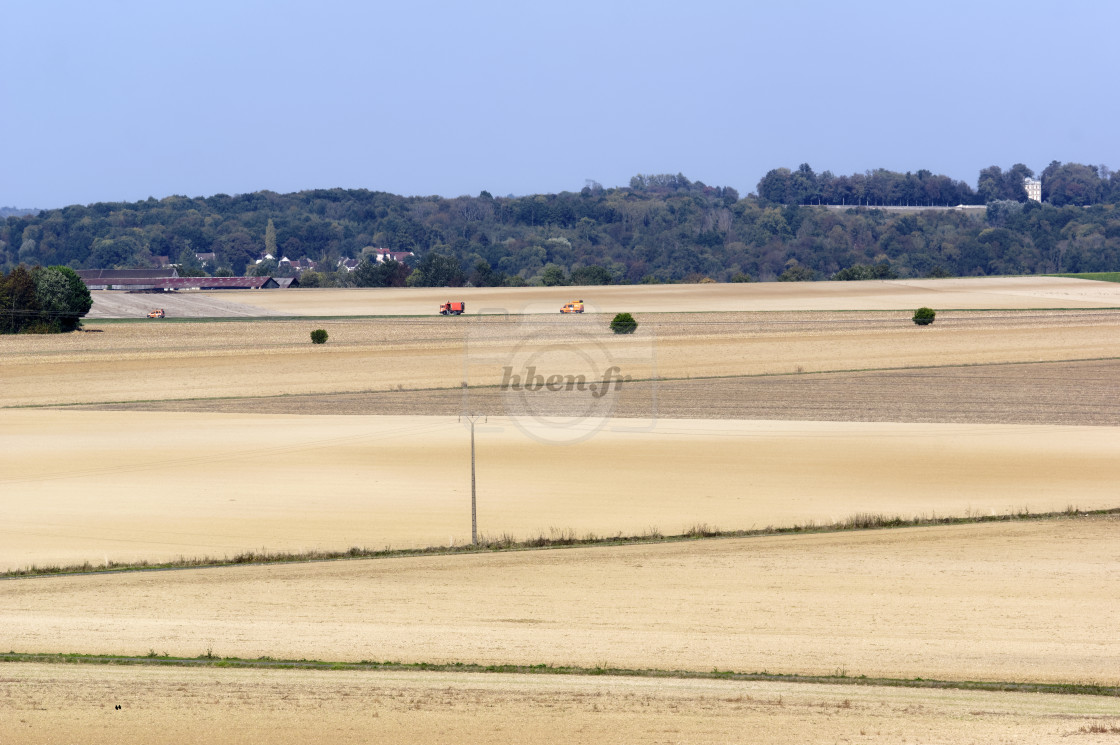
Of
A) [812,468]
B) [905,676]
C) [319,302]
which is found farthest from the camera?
[319,302]

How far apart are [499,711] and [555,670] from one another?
1.59m

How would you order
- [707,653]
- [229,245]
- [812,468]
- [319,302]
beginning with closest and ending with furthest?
[707,653], [812,468], [319,302], [229,245]

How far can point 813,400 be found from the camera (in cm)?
4409

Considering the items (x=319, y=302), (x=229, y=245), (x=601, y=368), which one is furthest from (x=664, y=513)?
(x=229, y=245)

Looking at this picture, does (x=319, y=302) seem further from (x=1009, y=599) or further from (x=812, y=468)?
(x=1009, y=599)

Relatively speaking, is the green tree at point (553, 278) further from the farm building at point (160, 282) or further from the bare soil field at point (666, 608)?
the bare soil field at point (666, 608)

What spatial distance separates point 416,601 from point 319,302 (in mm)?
81897

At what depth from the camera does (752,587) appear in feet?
64.5

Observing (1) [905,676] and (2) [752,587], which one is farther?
(2) [752,587]

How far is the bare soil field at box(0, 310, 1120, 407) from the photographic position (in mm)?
50250

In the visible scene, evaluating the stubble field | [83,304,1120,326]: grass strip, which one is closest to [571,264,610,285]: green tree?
[83,304,1120,326]: grass strip

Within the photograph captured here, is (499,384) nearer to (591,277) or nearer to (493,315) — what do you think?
(493,315)

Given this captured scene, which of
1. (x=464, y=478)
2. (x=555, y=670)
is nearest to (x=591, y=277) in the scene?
(x=464, y=478)

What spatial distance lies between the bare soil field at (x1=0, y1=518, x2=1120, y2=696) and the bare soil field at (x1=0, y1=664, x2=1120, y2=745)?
898mm
